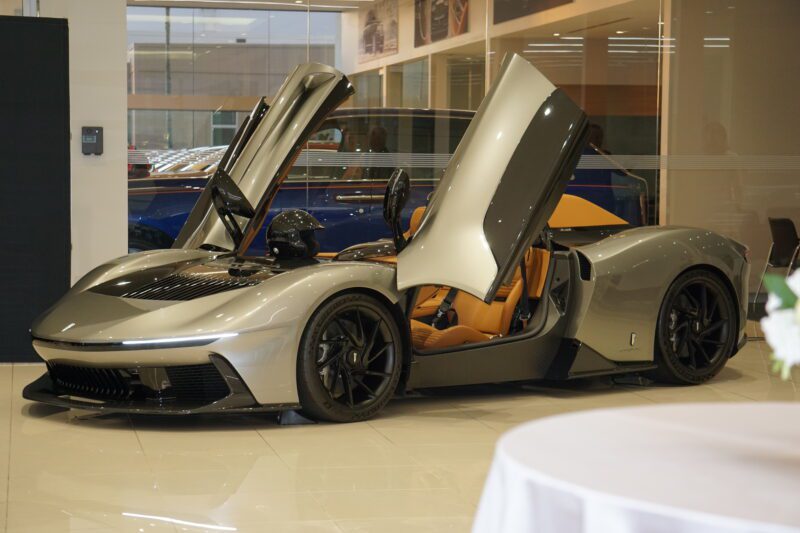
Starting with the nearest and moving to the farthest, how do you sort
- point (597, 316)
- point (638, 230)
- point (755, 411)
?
1. point (755, 411)
2. point (597, 316)
3. point (638, 230)

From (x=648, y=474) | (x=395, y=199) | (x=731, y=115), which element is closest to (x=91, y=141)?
(x=395, y=199)

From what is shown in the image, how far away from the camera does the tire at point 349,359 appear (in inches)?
203

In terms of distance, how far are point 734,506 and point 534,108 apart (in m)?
3.59

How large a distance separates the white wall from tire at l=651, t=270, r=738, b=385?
3.50m

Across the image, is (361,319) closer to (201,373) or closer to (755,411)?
(201,373)

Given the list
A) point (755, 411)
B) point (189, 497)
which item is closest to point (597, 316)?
point (189, 497)

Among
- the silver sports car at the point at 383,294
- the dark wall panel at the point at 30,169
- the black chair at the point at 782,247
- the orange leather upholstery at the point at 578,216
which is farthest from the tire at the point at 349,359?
the black chair at the point at 782,247

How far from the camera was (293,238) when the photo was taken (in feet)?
18.8

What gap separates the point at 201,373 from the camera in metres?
5.02

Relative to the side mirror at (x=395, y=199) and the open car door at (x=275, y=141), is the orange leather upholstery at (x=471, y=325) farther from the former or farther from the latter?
the open car door at (x=275, y=141)

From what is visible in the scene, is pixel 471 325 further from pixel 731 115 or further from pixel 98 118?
pixel 731 115

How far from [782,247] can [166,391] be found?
5.69 metres

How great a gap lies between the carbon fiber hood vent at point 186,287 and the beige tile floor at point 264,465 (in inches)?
22.5

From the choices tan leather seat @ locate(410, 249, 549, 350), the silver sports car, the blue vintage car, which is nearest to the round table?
the silver sports car
